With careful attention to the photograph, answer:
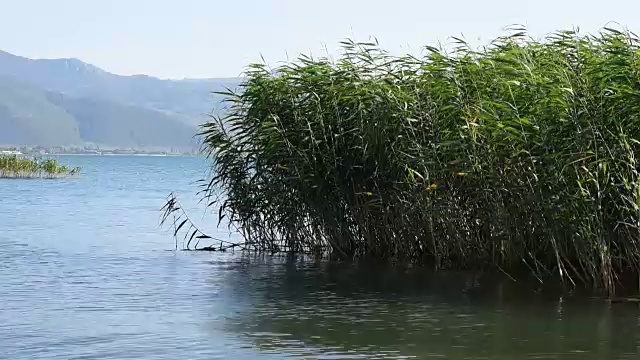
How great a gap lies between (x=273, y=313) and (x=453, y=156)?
145 inches

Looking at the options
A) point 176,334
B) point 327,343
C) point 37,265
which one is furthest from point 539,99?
point 37,265

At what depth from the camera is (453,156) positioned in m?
15.4

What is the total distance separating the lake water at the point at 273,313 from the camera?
11.5m

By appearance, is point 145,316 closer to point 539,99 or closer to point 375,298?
point 375,298

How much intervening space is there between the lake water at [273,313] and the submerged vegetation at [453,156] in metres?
0.60

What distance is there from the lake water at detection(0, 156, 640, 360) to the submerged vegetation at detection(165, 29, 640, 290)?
1.96ft

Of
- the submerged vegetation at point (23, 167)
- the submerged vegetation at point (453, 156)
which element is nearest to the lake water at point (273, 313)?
the submerged vegetation at point (453, 156)

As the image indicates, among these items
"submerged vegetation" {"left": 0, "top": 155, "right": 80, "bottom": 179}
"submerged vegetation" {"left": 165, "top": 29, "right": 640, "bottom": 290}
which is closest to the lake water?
"submerged vegetation" {"left": 165, "top": 29, "right": 640, "bottom": 290}

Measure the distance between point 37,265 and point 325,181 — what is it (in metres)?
5.82

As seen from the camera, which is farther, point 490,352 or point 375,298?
point 375,298

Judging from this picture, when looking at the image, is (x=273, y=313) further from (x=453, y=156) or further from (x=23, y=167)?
(x=23, y=167)

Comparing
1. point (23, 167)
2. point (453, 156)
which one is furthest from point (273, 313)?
point (23, 167)

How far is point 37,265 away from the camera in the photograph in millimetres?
19219

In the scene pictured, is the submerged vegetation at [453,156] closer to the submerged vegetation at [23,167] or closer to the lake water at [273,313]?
the lake water at [273,313]
